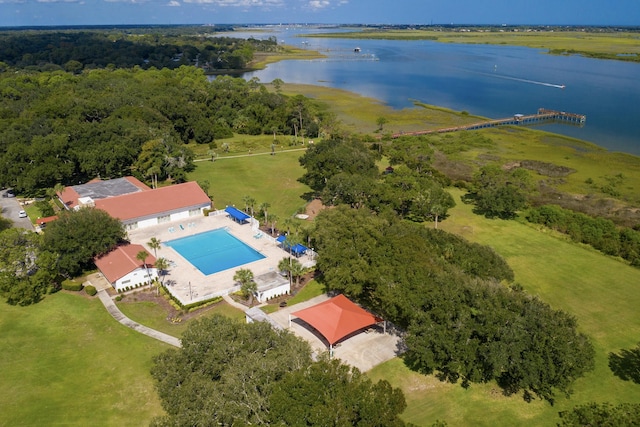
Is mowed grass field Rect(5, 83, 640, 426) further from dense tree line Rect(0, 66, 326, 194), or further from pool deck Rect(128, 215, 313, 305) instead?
dense tree line Rect(0, 66, 326, 194)

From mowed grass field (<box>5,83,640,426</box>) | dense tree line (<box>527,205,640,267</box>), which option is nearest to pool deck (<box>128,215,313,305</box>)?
mowed grass field (<box>5,83,640,426</box>)

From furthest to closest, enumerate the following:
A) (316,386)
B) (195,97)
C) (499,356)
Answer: (195,97) < (499,356) < (316,386)

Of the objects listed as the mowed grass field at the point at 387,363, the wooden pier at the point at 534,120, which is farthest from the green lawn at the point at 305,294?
the wooden pier at the point at 534,120

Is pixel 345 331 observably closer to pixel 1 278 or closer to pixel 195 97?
pixel 1 278

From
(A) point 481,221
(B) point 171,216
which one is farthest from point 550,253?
(B) point 171,216

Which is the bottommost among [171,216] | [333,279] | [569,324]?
[171,216]

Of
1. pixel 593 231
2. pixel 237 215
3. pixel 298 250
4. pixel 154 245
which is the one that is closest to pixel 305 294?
pixel 298 250
